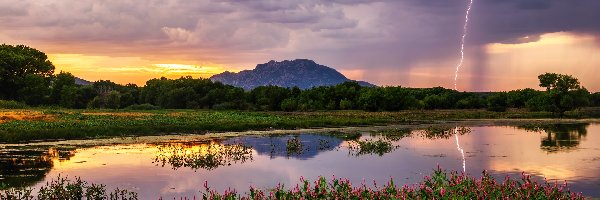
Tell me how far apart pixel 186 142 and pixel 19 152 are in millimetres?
15621

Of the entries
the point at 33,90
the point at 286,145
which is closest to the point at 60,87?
the point at 33,90

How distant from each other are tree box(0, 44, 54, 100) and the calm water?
110363 millimetres

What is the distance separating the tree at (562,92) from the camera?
129500 mm

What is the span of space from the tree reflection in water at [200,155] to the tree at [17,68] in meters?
111

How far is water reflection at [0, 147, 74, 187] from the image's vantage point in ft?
100.0

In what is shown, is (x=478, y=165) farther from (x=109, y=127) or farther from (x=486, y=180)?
(x=109, y=127)

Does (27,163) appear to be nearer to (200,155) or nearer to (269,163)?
(200,155)

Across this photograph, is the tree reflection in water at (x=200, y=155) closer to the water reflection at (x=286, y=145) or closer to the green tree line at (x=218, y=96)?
the water reflection at (x=286, y=145)

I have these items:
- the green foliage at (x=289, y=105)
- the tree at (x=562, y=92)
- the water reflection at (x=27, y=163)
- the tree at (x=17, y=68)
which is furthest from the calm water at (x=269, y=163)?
the tree at (x=17, y=68)

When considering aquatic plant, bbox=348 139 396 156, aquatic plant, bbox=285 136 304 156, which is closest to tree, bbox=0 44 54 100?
aquatic plant, bbox=285 136 304 156

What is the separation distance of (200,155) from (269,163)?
603 cm

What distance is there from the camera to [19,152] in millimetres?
43562

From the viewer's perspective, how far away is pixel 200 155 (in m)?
41.7

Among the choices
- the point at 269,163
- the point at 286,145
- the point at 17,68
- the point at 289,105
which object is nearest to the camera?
the point at 269,163
